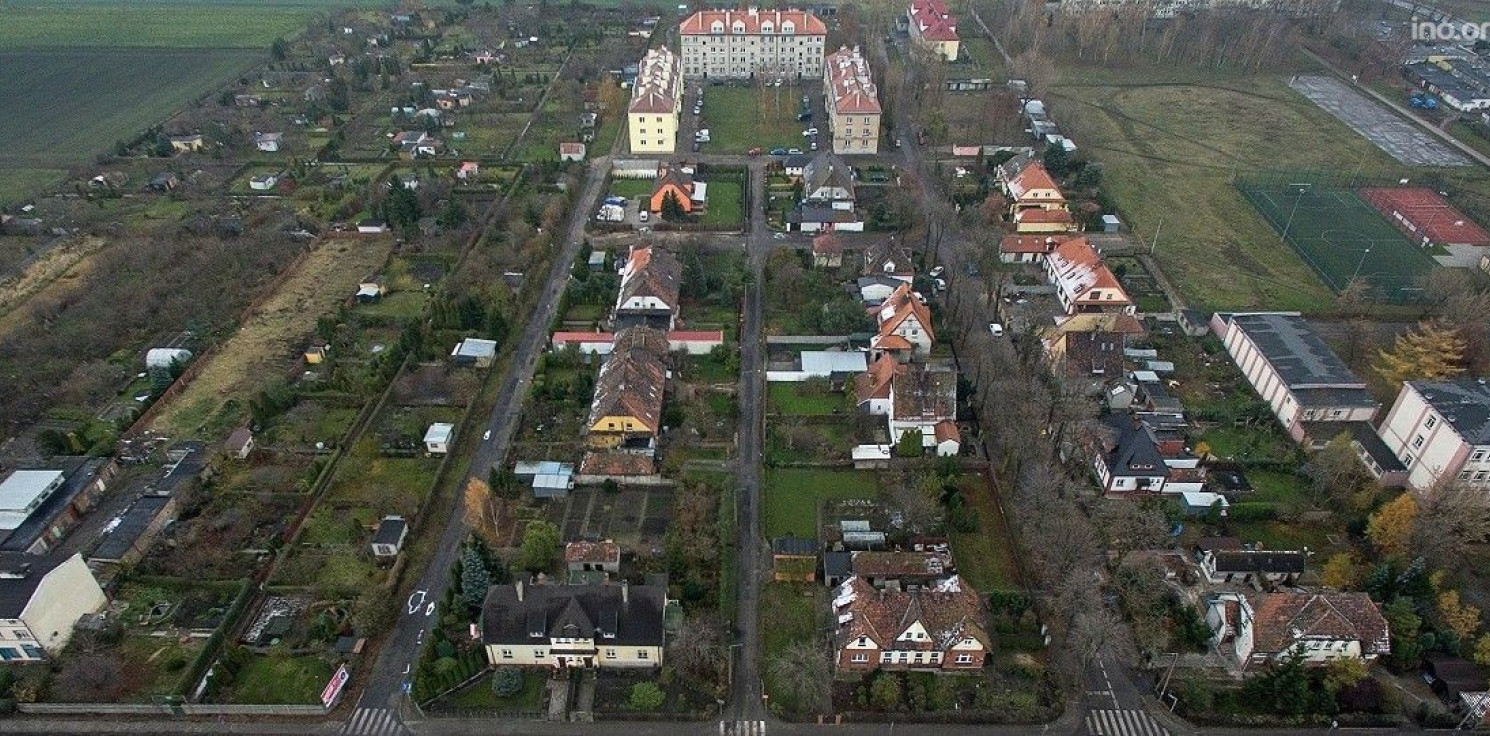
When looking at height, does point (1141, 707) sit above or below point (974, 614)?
below

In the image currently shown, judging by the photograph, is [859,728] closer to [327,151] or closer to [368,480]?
[368,480]

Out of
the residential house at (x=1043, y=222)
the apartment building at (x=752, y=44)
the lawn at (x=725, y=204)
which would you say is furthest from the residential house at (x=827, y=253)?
the apartment building at (x=752, y=44)

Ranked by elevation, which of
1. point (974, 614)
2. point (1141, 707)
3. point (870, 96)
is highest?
point (870, 96)

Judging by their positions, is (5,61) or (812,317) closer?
(812,317)

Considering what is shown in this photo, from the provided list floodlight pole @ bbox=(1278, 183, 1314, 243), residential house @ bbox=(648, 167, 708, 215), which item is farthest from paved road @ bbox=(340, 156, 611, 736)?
floodlight pole @ bbox=(1278, 183, 1314, 243)

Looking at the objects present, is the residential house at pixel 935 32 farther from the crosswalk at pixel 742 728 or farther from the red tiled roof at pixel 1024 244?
the crosswalk at pixel 742 728

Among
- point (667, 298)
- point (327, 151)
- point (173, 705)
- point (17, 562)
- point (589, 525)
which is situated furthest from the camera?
point (327, 151)

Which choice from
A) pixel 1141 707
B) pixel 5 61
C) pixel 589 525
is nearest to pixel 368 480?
pixel 589 525

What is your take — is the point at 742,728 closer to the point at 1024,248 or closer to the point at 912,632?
the point at 912,632
